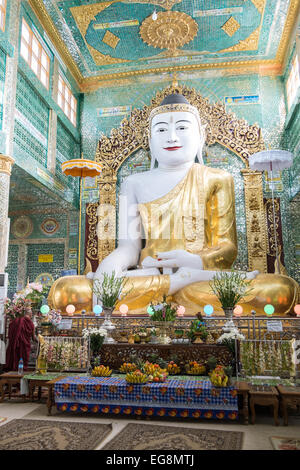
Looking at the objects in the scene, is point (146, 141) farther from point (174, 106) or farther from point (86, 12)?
point (86, 12)

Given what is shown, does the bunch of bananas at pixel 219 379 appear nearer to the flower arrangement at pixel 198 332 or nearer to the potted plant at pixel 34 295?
the flower arrangement at pixel 198 332

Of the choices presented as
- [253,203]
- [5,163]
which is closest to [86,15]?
[5,163]

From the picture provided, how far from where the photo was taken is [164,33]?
24.3 feet

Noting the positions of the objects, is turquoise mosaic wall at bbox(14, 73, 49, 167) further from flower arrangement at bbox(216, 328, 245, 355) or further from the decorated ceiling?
flower arrangement at bbox(216, 328, 245, 355)

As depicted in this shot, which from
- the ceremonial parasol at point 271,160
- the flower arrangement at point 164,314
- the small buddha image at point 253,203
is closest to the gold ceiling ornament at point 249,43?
the ceremonial parasol at point 271,160

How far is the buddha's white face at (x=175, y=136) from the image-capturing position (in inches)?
276

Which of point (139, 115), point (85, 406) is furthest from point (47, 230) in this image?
point (85, 406)

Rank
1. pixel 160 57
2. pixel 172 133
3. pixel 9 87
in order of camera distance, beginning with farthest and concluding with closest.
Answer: pixel 160 57
pixel 172 133
pixel 9 87

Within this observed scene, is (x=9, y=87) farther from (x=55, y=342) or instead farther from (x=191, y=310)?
(x=191, y=310)

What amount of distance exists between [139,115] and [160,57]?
1.19 meters

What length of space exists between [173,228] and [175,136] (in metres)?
1.59

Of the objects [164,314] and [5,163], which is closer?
[164,314]

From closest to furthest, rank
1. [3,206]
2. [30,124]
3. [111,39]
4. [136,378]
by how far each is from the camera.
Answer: [136,378], [3,206], [30,124], [111,39]

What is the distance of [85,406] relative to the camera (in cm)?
350
